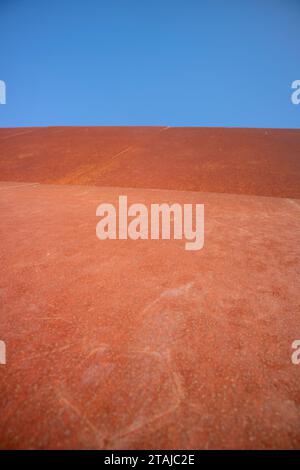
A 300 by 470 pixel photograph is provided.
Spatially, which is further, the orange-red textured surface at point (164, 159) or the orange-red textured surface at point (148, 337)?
the orange-red textured surface at point (164, 159)

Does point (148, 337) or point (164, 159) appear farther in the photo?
point (164, 159)

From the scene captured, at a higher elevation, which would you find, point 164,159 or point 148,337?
point 164,159

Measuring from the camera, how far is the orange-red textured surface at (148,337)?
3.18ft

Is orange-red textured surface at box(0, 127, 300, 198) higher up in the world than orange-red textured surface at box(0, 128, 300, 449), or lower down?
higher up

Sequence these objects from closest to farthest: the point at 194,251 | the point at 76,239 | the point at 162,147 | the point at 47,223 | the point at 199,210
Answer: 1. the point at 194,251
2. the point at 76,239
3. the point at 47,223
4. the point at 199,210
5. the point at 162,147

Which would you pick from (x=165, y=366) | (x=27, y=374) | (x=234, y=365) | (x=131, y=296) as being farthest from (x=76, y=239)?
(x=234, y=365)

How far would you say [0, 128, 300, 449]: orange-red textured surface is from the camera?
970mm

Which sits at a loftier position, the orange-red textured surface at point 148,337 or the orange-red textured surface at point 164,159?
the orange-red textured surface at point 164,159

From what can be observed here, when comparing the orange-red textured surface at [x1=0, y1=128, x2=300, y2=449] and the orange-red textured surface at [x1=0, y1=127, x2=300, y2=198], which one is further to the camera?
the orange-red textured surface at [x1=0, y1=127, x2=300, y2=198]

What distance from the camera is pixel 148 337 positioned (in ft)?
4.57
